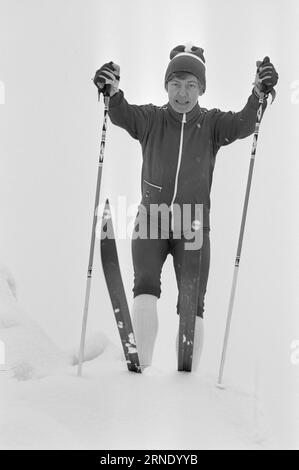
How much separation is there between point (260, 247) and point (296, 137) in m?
1.16

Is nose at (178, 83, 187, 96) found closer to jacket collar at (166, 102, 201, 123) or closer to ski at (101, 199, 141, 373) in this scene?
jacket collar at (166, 102, 201, 123)

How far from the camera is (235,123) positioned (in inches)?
90.4

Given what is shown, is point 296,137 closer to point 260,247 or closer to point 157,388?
point 260,247

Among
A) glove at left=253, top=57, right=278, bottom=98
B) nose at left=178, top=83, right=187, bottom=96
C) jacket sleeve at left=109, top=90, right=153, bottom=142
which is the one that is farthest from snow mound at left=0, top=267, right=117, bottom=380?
glove at left=253, top=57, right=278, bottom=98

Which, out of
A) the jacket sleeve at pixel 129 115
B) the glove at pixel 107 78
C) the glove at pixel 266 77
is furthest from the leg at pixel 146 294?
the glove at pixel 266 77

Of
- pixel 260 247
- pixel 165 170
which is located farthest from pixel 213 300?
pixel 165 170

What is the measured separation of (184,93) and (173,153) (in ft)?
0.82

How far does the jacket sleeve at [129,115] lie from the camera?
89.0 inches

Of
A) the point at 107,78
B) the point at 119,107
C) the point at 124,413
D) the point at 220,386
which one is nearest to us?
the point at 124,413

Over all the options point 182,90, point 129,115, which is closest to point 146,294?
point 129,115

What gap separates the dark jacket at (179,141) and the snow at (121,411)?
682mm

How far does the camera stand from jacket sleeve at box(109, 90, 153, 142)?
2260 mm
